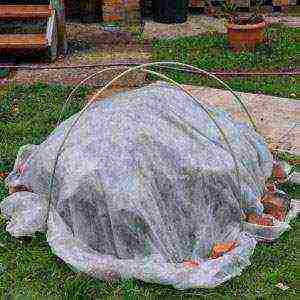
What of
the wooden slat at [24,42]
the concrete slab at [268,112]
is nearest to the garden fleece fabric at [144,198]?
the concrete slab at [268,112]

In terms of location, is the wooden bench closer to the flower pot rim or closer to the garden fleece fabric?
the flower pot rim

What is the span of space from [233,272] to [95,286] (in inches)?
33.5

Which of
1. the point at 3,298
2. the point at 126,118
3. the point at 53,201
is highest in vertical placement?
the point at 126,118

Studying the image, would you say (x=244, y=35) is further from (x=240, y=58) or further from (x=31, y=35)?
(x=31, y=35)

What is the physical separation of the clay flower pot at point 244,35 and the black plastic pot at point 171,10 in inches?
64.3

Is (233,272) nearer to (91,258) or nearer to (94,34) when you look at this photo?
(91,258)

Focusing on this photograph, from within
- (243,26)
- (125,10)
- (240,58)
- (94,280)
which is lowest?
(94,280)

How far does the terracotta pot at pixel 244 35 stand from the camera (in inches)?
365

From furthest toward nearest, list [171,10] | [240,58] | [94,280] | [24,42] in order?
[171,10] < [24,42] < [240,58] < [94,280]

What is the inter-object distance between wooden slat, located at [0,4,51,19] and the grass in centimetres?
143

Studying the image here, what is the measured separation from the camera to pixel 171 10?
10.8 meters

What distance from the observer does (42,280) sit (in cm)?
479

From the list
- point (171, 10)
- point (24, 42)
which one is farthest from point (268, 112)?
point (171, 10)

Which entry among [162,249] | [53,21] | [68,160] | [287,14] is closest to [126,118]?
[68,160]
